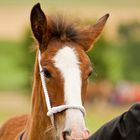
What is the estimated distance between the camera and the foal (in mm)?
6965

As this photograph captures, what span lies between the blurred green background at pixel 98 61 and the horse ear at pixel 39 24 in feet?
90.3

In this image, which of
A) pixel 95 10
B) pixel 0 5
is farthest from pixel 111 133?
pixel 0 5

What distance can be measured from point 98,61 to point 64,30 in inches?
1706

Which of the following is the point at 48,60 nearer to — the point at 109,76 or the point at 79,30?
the point at 79,30

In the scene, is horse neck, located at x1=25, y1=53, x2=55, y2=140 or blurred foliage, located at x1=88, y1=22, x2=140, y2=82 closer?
horse neck, located at x1=25, y1=53, x2=55, y2=140

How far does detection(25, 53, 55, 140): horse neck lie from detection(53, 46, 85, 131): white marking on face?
1.57 feet

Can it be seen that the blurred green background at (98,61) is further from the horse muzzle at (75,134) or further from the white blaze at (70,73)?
the horse muzzle at (75,134)

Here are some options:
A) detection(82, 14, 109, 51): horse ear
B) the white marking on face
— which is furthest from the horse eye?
detection(82, 14, 109, 51): horse ear

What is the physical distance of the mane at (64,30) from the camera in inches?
304

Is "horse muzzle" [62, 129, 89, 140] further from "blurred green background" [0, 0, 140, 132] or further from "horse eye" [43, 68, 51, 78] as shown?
"blurred green background" [0, 0, 140, 132]

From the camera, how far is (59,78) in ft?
23.4

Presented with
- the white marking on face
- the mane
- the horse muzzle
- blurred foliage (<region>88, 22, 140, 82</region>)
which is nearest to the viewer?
the horse muzzle

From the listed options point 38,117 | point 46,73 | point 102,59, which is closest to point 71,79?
point 46,73

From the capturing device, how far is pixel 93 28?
798cm
